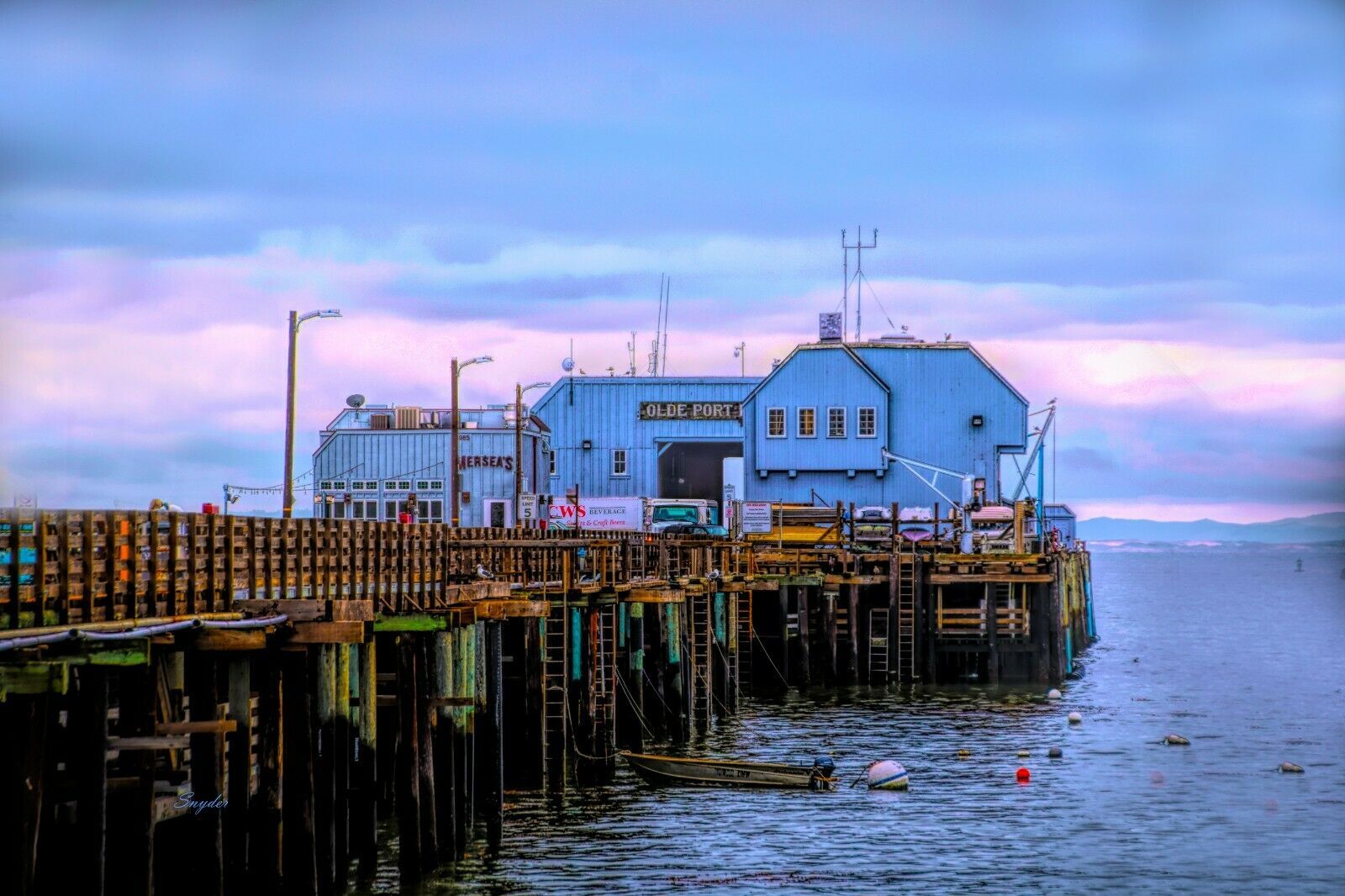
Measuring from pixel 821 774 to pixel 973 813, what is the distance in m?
3.75

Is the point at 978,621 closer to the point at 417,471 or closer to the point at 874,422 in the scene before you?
the point at 874,422

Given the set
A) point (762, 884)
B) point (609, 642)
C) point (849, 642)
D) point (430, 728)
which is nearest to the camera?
Result: point (430, 728)

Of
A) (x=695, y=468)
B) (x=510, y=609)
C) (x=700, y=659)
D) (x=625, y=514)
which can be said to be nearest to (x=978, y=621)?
(x=700, y=659)

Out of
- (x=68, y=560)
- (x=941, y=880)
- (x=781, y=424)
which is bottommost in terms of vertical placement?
(x=941, y=880)

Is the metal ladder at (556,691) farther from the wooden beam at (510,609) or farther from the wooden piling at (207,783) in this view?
the wooden piling at (207,783)

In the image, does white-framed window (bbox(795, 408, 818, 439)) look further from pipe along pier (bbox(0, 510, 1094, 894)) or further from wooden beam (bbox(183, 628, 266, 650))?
wooden beam (bbox(183, 628, 266, 650))

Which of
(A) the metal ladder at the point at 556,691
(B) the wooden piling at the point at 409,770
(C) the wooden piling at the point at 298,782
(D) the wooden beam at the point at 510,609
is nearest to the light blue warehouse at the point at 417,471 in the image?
(A) the metal ladder at the point at 556,691

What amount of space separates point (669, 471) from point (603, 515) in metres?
21.1

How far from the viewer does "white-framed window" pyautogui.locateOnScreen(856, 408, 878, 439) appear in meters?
77.4

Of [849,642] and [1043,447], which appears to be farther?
[1043,447]

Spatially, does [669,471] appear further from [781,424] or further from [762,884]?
[762,884]

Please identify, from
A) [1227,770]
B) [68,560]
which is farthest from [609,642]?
[68,560]

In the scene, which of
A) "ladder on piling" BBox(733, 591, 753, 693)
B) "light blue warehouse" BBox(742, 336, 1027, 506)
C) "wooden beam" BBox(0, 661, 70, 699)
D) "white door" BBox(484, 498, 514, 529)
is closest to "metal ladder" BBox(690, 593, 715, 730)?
"ladder on piling" BBox(733, 591, 753, 693)

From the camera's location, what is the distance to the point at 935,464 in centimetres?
7781
